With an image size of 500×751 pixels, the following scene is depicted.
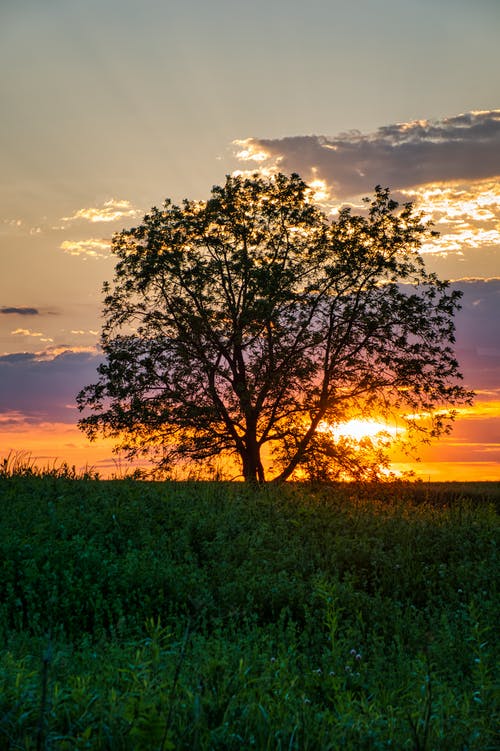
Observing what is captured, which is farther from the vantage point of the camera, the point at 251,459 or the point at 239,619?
the point at 251,459

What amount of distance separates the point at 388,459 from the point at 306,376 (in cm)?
362

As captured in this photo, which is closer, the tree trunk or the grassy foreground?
the grassy foreground

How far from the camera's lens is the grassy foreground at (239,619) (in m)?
4.97

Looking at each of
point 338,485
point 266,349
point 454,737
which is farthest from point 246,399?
point 454,737

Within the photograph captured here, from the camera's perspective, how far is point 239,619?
9.73 meters

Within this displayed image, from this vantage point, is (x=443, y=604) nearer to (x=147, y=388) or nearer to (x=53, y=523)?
(x=53, y=523)

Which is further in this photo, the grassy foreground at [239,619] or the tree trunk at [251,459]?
the tree trunk at [251,459]

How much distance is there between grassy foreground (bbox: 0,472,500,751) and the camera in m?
4.97

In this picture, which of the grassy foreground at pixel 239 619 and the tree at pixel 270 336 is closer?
the grassy foreground at pixel 239 619

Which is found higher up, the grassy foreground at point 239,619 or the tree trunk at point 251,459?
the tree trunk at point 251,459

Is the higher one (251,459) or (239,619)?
(251,459)

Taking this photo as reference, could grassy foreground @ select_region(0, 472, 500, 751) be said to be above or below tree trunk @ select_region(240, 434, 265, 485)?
below

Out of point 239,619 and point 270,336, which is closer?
point 239,619

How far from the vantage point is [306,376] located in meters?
22.5
